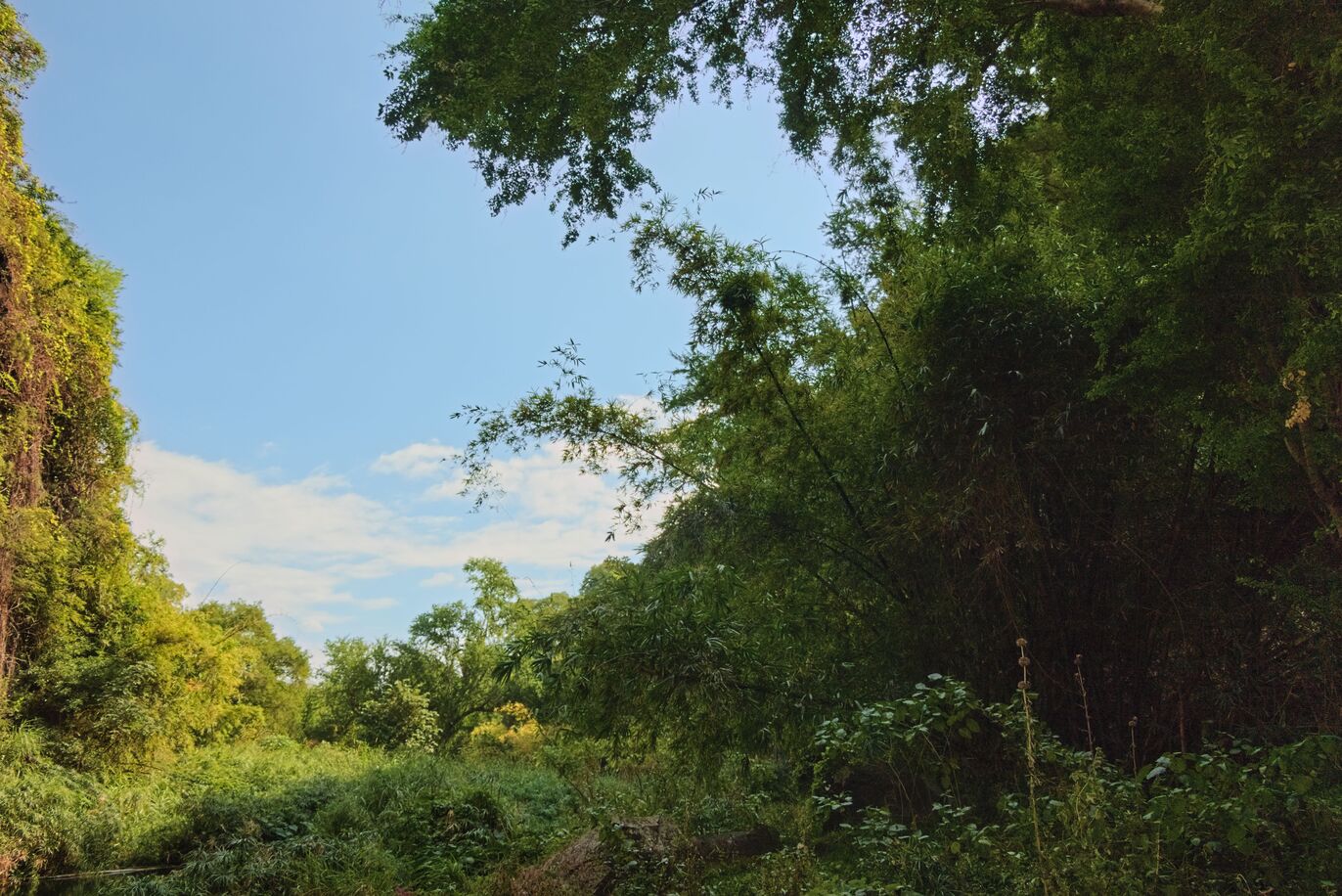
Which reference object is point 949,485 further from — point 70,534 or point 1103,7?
point 70,534

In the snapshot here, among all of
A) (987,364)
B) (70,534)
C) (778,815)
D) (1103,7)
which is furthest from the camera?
(70,534)

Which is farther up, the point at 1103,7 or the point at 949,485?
the point at 1103,7

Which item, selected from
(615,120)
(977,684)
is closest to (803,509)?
(977,684)

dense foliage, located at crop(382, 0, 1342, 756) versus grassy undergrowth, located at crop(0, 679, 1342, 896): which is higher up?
dense foliage, located at crop(382, 0, 1342, 756)

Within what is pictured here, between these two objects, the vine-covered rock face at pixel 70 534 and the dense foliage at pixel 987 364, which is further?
the vine-covered rock face at pixel 70 534

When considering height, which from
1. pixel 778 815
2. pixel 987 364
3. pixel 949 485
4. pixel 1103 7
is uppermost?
pixel 1103 7

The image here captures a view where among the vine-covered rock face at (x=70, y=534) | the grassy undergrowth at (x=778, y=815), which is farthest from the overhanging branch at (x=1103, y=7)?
the vine-covered rock face at (x=70, y=534)

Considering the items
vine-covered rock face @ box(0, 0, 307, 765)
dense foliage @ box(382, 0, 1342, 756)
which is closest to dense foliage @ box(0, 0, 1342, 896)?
dense foliage @ box(382, 0, 1342, 756)

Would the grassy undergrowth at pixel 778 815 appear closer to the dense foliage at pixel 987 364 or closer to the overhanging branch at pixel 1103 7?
the dense foliage at pixel 987 364

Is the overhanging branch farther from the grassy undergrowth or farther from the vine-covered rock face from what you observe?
the vine-covered rock face

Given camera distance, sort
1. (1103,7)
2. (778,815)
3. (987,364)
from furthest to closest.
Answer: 1. (778,815)
2. (987,364)
3. (1103,7)

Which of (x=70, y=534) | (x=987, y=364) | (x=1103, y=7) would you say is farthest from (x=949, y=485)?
(x=70, y=534)

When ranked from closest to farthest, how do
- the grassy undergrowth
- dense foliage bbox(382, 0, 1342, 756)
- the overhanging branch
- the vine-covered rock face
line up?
the grassy undergrowth → dense foliage bbox(382, 0, 1342, 756) → the overhanging branch → the vine-covered rock face

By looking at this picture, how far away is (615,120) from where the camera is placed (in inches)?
173
